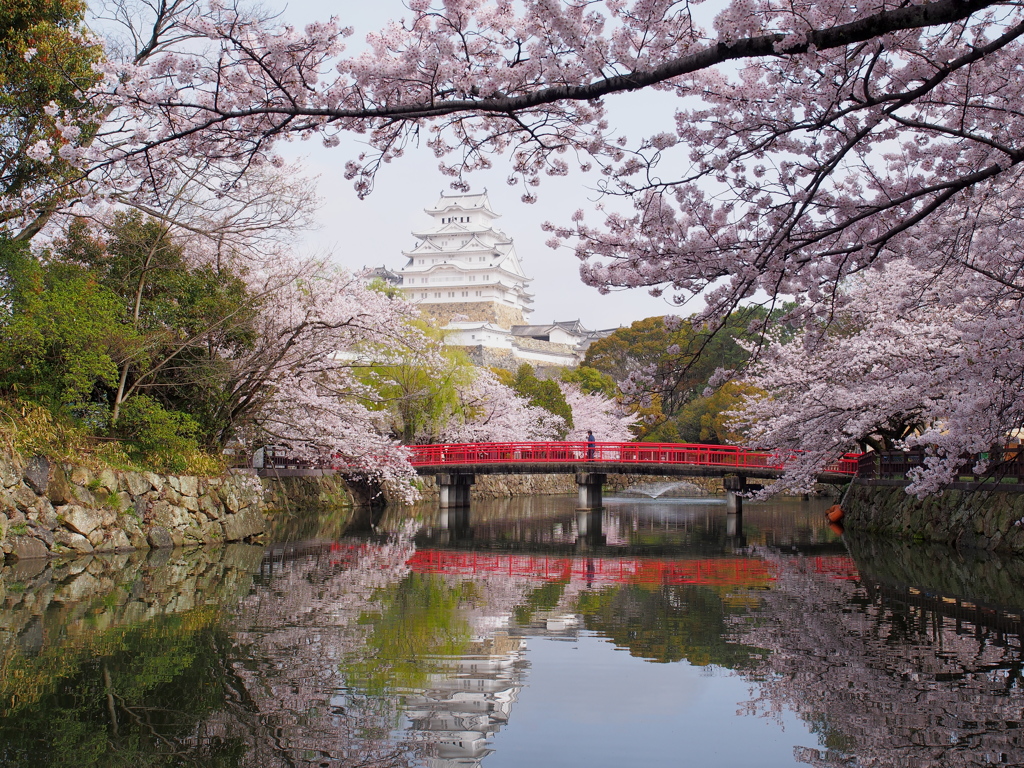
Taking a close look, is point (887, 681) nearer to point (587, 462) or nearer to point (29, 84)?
point (29, 84)

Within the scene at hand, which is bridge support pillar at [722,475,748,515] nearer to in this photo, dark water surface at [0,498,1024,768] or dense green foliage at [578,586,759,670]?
dark water surface at [0,498,1024,768]

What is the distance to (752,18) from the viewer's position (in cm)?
444

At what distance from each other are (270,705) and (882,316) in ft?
48.3

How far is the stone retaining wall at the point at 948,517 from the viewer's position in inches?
500

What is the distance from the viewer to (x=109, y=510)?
11.8 metres

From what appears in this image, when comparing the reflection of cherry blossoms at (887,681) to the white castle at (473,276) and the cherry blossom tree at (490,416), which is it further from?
the white castle at (473,276)

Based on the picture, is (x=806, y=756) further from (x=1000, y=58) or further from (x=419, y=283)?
(x=419, y=283)

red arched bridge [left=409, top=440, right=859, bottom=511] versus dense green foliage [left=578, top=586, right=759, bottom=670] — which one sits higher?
red arched bridge [left=409, top=440, right=859, bottom=511]

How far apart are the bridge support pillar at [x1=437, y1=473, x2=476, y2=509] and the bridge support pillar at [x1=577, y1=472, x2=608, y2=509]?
368 centimetres

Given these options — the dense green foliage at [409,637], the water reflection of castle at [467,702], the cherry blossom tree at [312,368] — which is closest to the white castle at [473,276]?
the cherry blossom tree at [312,368]

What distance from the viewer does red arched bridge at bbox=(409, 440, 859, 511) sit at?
24.1 metres

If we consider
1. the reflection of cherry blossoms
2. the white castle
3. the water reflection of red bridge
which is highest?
the white castle

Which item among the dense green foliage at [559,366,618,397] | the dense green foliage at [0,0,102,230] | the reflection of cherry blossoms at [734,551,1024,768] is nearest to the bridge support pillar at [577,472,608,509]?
the dense green foliage at [559,366,618,397]

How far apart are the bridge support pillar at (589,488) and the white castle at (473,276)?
30.8 metres
